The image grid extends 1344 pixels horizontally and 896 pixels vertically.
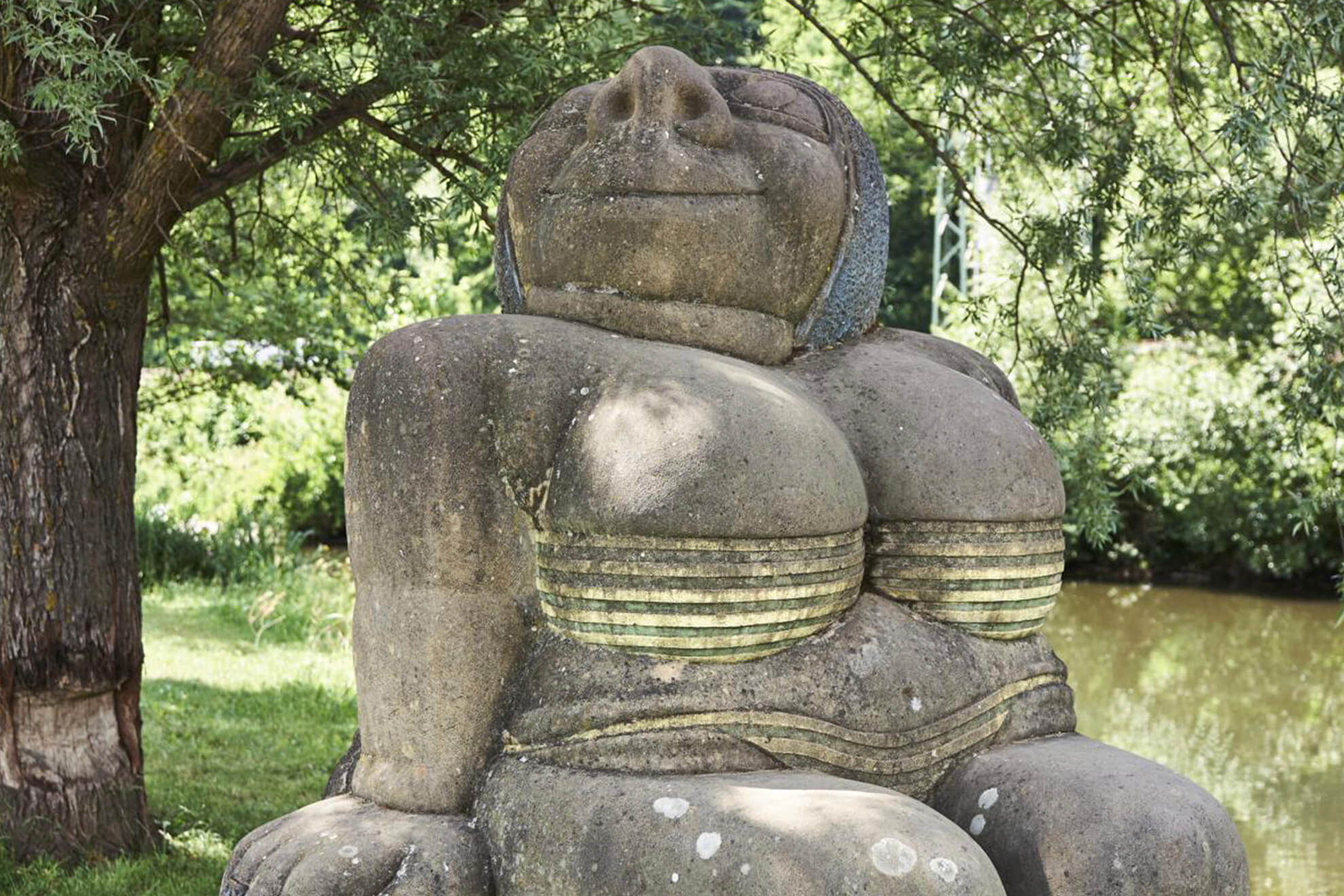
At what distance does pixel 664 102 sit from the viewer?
9.36 ft

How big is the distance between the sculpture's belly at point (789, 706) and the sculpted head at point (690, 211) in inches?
23.9

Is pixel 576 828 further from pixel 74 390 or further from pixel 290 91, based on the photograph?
pixel 74 390

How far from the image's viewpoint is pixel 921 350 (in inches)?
124

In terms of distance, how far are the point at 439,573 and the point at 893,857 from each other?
2.95 ft

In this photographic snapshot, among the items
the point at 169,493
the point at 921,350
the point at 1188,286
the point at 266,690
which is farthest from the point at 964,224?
the point at 921,350

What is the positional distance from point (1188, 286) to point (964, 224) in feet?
13.1

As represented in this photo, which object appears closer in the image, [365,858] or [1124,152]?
[365,858]

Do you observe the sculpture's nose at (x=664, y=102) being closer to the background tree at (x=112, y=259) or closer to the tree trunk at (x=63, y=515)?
the background tree at (x=112, y=259)

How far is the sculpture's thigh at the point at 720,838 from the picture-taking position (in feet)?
7.20

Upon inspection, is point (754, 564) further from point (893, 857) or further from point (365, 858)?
point (365, 858)

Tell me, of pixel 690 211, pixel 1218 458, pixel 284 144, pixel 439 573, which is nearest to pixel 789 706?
pixel 439 573

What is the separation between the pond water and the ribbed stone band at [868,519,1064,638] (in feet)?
12.8

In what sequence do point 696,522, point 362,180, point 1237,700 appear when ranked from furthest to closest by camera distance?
point 1237,700 → point 362,180 → point 696,522

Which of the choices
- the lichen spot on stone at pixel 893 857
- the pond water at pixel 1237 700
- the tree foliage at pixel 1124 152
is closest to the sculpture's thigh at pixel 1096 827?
the lichen spot on stone at pixel 893 857
